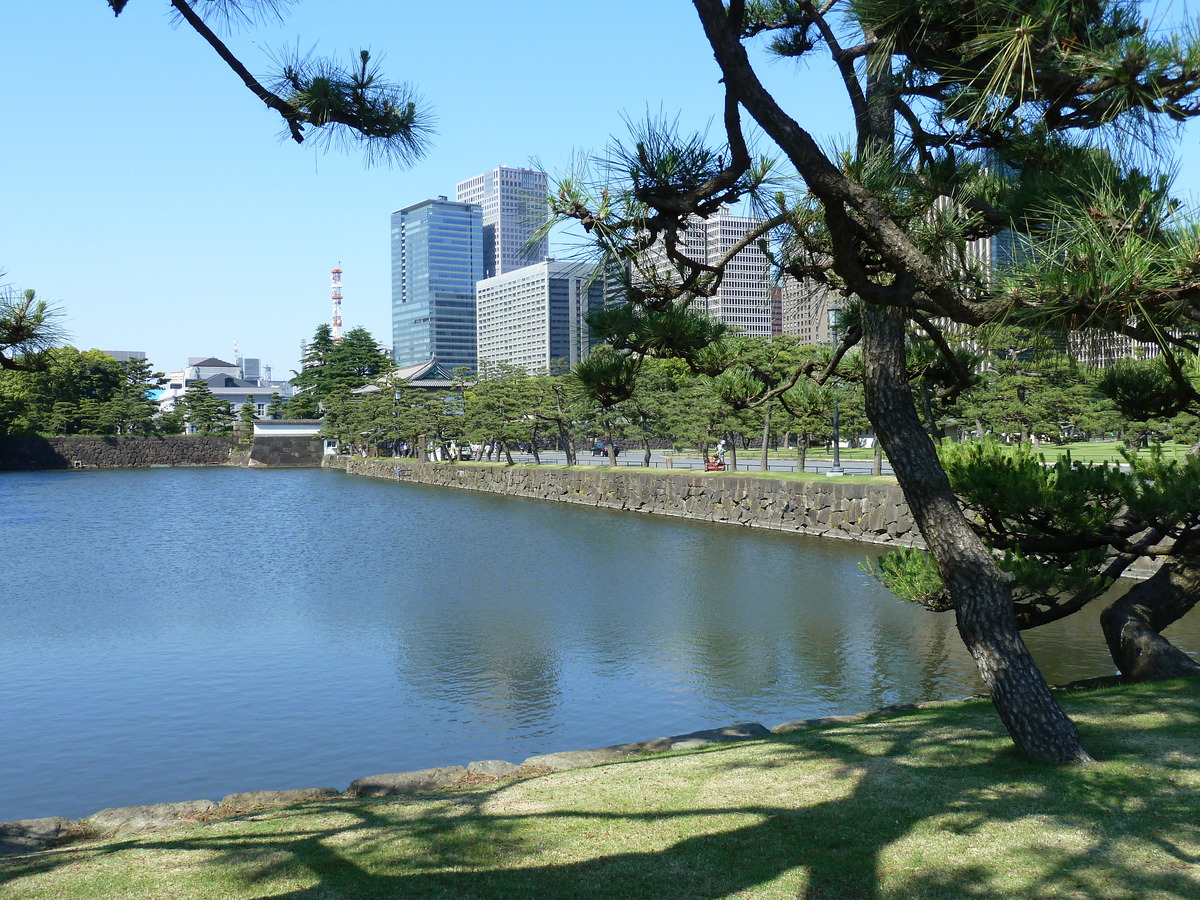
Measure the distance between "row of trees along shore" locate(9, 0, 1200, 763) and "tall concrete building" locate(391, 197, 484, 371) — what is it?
7813 cm

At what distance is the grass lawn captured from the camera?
3006 mm

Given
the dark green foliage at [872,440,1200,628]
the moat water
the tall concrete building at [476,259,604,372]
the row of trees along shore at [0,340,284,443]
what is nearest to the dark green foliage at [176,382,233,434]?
the row of trees along shore at [0,340,284,443]

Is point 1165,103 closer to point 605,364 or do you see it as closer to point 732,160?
point 732,160

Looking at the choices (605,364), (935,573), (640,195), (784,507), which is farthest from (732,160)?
(784,507)

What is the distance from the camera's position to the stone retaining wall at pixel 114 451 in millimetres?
47406

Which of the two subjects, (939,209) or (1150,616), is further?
(1150,616)

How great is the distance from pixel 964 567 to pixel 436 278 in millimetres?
96839

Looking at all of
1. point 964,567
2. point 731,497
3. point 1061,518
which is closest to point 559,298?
point 964,567

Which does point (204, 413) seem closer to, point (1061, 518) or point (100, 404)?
point (100, 404)

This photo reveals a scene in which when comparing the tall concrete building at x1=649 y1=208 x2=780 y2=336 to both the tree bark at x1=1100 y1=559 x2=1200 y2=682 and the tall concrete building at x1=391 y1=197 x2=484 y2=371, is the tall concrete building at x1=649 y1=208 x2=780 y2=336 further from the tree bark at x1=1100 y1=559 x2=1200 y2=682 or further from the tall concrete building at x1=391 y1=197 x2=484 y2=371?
the tall concrete building at x1=391 y1=197 x2=484 y2=371

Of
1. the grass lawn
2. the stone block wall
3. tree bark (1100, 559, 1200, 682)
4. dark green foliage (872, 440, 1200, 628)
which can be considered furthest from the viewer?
the stone block wall

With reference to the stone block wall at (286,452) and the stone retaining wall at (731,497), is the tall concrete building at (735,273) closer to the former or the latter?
the stone retaining wall at (731,497)

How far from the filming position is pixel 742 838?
11.0 ft

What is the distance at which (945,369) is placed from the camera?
16.9 ft
